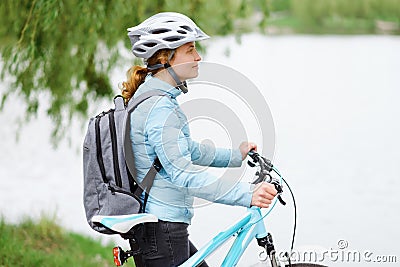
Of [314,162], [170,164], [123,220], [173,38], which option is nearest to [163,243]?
[123,220]

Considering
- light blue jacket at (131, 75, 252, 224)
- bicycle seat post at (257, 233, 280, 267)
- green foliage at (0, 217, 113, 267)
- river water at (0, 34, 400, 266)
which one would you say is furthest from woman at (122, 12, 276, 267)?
green foliage at (0, 217, 113, 267)

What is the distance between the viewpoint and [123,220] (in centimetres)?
223

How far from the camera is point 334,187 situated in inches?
313

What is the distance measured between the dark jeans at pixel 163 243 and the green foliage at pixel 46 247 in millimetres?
1908

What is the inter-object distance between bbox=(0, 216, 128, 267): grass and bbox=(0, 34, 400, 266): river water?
28cm

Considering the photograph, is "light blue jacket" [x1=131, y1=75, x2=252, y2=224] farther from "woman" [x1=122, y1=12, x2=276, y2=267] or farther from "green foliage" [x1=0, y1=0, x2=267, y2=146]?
"green foliage" [x1=0, y1=0, x2=267, y2=146]

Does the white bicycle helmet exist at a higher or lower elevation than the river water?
lower

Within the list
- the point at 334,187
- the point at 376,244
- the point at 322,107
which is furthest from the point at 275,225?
the point at 322,107

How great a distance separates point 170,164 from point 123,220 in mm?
211

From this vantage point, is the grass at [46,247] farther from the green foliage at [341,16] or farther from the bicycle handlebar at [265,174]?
the green foliage at [341,16]

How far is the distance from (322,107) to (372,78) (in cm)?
235

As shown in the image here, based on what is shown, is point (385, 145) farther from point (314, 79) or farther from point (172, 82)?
point (172, 82)

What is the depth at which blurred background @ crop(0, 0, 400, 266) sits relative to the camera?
4.50 metres

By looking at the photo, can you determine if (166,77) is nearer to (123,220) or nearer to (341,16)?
(123,220)
